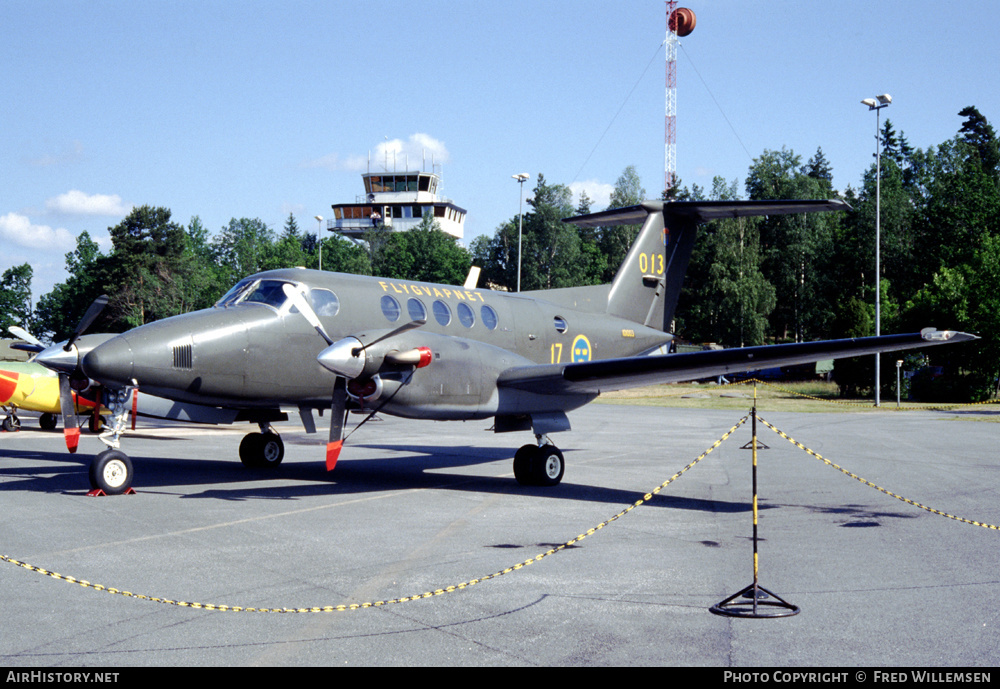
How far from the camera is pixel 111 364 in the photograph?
10922 mm

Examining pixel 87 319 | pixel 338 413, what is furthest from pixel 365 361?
pixel 87 319

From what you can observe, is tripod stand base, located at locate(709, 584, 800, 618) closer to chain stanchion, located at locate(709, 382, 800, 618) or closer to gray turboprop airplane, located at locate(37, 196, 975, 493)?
chain stanchion, located at locate(709, 382, 800, 618)

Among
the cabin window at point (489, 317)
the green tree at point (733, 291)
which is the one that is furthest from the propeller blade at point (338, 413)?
the green tree at point (733, 291)

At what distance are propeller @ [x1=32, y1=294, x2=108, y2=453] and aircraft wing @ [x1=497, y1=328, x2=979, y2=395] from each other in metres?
6.29

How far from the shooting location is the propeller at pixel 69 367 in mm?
11609

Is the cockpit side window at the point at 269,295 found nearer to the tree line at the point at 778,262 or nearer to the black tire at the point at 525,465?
the black tire at the point at 525,465

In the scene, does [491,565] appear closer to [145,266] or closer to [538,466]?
[538,466]

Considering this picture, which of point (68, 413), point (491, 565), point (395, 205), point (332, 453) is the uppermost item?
point (395, 205)

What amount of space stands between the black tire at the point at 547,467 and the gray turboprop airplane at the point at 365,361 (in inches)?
0.8

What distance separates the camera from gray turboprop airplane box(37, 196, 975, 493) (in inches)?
448

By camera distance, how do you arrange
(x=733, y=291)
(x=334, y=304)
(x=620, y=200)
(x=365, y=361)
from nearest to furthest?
(x=365, y=361) < (x=334, y=304) < (x=733, y=291) < (x=620, y=200)

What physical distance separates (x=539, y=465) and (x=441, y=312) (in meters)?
3.27
